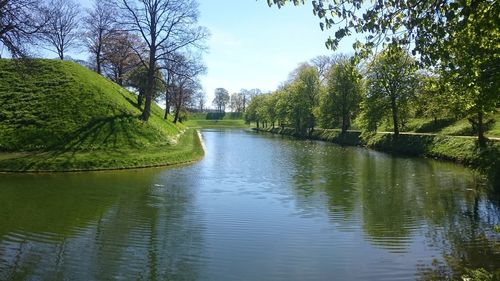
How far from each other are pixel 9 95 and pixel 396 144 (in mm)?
34924

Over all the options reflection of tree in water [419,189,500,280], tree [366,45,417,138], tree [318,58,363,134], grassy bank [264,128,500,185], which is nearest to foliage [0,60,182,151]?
reflection of tree in water [419,189,500,280]

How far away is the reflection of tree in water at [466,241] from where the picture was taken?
9133 millimetres

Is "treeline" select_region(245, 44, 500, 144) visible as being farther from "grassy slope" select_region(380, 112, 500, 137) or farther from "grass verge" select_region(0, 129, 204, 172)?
"grass verge" select_region(0, 129, 204, 172)

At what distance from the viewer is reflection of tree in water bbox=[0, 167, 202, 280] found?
8539mm

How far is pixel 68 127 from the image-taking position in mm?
27391

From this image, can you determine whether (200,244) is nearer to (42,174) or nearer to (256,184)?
(256,184)

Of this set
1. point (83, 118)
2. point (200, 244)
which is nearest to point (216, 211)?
point (200, 244)

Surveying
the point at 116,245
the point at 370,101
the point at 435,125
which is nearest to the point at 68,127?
the point at 116,245

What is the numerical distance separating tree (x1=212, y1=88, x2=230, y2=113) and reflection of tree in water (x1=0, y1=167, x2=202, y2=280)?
18245 centimetres

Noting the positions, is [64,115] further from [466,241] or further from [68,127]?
[466,241]

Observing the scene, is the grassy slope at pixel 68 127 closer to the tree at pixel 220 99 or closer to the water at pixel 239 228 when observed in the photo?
the water at pixel 239 228

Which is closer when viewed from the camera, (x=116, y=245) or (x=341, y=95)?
(x=116, y=245)

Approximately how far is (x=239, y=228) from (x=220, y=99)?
187m

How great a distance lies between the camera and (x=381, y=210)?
1524cm
